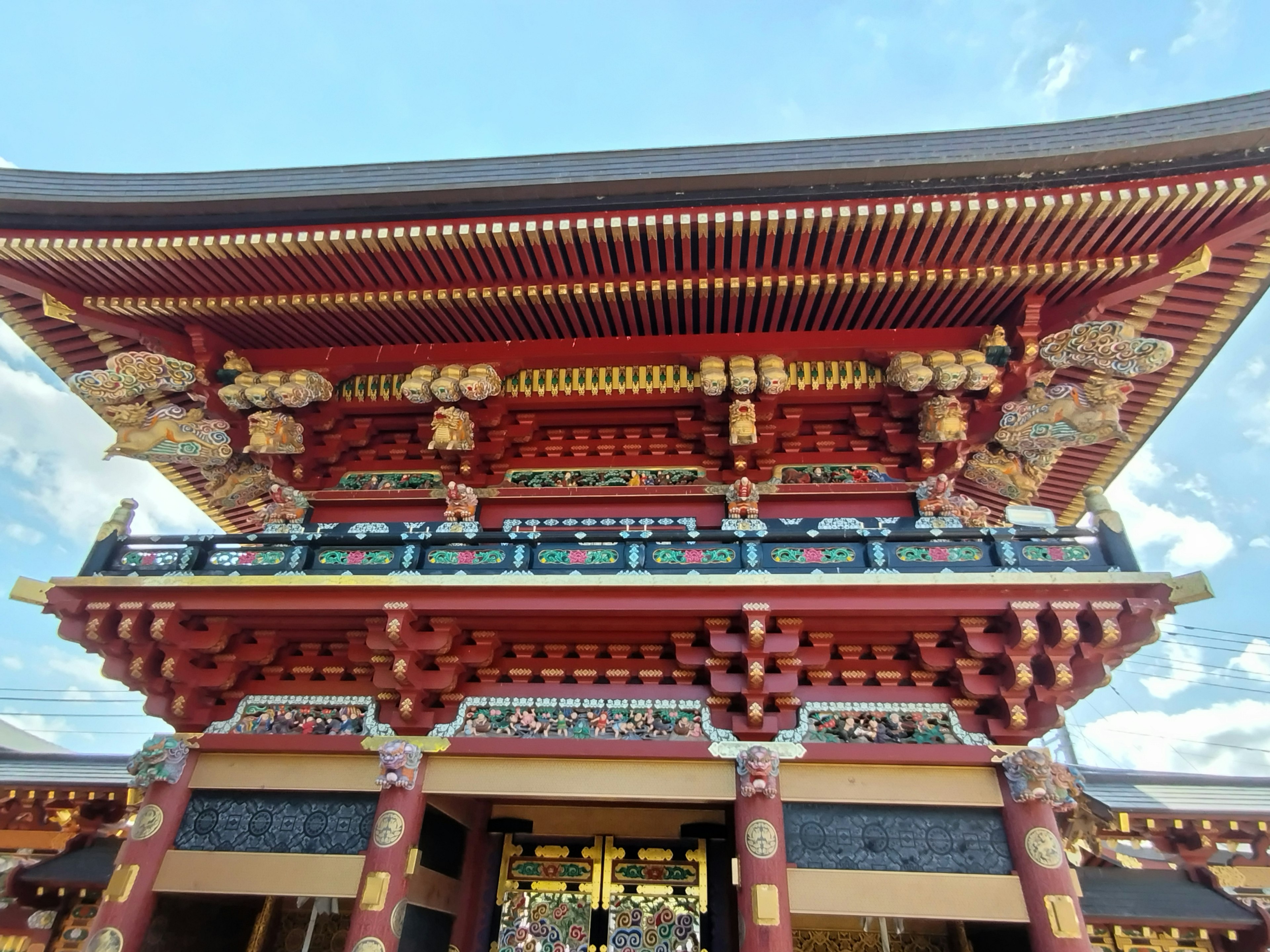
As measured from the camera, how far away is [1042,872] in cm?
625

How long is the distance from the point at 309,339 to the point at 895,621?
7.64 meters

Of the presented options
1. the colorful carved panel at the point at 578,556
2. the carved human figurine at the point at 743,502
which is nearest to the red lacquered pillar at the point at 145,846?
the colorful carved panel at the point at 578,556

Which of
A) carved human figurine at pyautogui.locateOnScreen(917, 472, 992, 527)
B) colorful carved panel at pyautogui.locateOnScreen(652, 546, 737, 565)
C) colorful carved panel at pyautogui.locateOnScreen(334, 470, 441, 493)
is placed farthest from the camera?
colorful carved panel at pyautogui.locateOnScreen(334, 470, 441, 493)

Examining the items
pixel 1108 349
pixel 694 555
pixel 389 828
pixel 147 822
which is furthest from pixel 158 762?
pixel 1108 349

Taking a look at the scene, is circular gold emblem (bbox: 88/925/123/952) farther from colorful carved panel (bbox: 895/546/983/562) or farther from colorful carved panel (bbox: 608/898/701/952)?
colorful carved panel (bbox: 895/546/983/562)

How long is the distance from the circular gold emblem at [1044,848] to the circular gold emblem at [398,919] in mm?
5707

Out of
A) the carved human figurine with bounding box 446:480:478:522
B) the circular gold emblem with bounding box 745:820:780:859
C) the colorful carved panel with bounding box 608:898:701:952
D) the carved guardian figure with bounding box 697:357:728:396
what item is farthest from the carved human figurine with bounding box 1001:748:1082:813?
the carved human figurine with bounding box 446:480:478:522

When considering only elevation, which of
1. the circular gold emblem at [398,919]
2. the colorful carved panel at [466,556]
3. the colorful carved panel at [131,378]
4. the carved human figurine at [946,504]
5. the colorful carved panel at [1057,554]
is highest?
the colorful carved panel at [131,378]

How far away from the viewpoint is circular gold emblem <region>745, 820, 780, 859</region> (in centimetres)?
642

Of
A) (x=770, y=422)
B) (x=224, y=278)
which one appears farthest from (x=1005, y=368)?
(x=224, y=278)

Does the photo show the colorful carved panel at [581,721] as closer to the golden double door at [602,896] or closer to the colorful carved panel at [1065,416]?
the golden double door at [602,896]

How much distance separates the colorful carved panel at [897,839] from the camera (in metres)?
6.51

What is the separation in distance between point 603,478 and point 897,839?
518 cm

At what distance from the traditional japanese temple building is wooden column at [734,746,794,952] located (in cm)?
4
